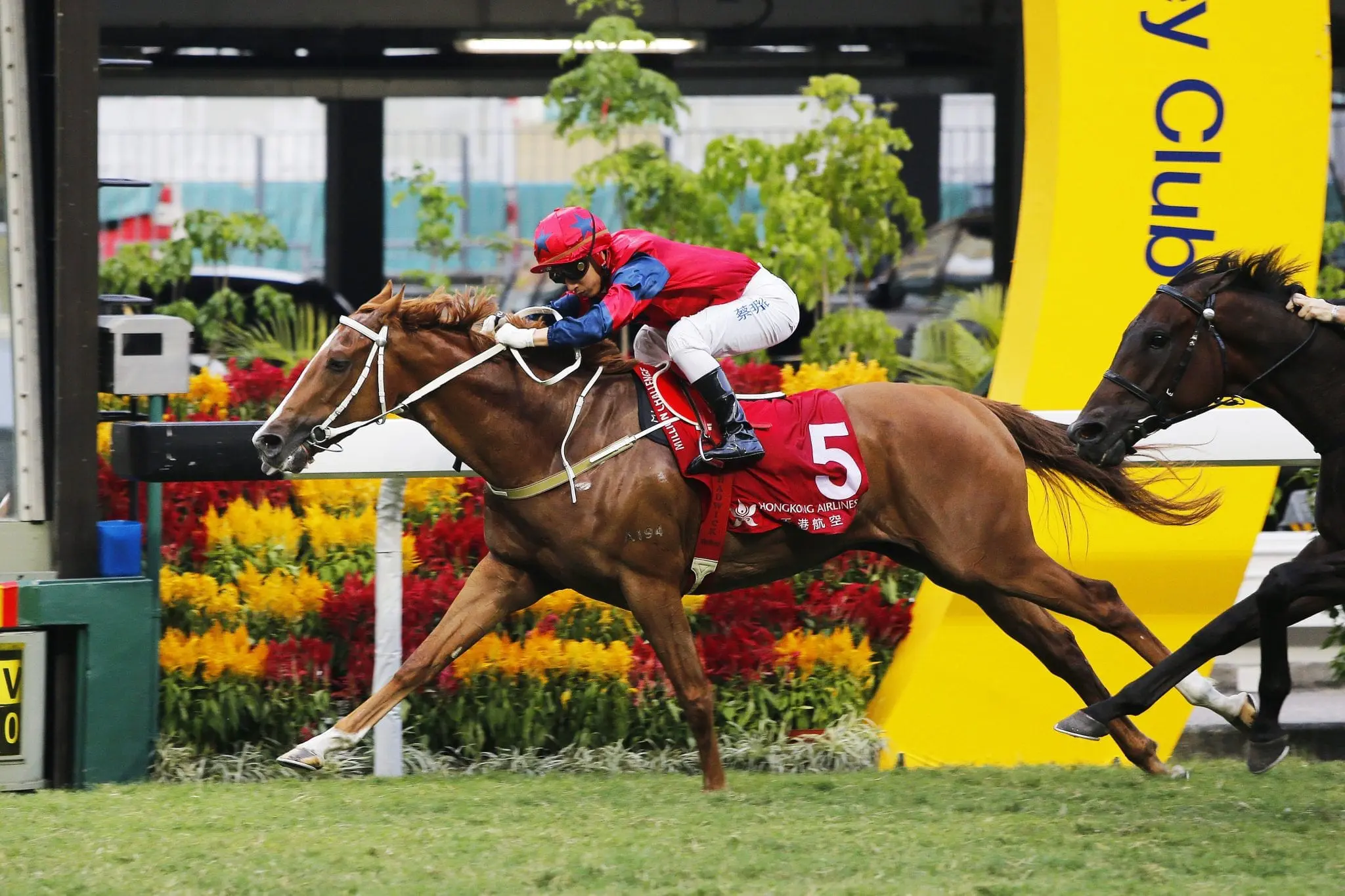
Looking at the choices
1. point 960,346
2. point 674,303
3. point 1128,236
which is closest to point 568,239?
point 674,303

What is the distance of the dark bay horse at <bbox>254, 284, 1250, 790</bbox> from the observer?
514cm

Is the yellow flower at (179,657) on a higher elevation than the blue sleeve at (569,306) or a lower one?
lower

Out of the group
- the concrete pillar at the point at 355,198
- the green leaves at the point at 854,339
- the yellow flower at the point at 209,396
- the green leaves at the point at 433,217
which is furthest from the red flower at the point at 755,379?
the concrete pillar at the point at 355,198

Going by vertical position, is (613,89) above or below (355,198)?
above

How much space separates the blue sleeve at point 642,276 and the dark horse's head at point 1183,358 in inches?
51.9

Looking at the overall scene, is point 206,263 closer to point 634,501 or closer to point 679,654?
point 634,501

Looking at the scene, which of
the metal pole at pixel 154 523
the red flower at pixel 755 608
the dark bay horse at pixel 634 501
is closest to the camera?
the dark bay horse at pixel 634 501

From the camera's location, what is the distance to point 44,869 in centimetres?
419

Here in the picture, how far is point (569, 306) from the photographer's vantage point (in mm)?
5465

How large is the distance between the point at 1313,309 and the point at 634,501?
A: 208cm

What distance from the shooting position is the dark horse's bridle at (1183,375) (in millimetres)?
4980

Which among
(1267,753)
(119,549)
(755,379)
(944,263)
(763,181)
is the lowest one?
(1267,753)

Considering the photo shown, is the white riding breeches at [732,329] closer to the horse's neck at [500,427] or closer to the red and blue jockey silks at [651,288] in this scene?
the red and blue jockey silks at [651,288]

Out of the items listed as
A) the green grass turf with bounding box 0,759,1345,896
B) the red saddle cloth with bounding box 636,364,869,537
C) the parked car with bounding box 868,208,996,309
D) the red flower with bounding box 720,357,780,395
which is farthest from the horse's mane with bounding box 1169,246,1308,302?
the parked car with bounding box 868,208,996,309
